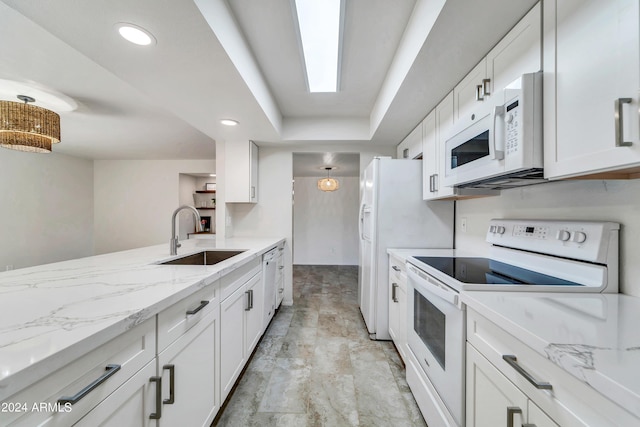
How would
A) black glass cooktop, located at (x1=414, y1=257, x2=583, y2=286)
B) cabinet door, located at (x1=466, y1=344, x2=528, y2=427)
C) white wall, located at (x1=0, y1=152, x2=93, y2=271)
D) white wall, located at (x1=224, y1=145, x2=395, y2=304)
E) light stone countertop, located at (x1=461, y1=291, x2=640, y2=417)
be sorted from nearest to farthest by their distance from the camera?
light stone countertop, located at (x1=461, y1=291, x2=640, y2=417) < cabinet door, located at (x1=466, y1=344, x2=528, y2=427) < black glass cooktop, located at (x1=414, y1=257, x2=583, y2=286) < white wall, located at (x1=224, y1=145, x2=395, y2=304) < white wall, located at (x1=0, y1=152, x2=93, y2=271)

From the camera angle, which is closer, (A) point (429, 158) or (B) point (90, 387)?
(B) point (90, 387)

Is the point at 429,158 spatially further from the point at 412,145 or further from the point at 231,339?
the point at 231,339

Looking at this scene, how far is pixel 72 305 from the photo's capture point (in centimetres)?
78

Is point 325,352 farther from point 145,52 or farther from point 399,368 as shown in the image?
point 145,52

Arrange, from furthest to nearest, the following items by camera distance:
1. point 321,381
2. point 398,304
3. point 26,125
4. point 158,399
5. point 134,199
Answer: point 134,199 → point 26,125 → point 398,304 → point 321,381 → point 158,399

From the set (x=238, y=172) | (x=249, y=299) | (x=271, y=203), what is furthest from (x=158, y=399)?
(x=271, y=203)

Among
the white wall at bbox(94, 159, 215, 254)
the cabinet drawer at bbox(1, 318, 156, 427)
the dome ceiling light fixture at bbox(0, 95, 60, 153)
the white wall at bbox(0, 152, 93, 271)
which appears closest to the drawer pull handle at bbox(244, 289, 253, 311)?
the cabinet drawer at bbox(1, 318, 156, 427)

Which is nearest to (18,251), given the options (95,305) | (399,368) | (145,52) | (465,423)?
(145,52)

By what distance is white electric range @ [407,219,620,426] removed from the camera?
0.97 m

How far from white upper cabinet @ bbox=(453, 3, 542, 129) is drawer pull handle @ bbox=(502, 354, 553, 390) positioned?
1.01 m

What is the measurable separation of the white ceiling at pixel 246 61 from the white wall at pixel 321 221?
111 inches

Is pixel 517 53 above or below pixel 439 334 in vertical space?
above

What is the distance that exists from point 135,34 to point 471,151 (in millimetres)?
1833

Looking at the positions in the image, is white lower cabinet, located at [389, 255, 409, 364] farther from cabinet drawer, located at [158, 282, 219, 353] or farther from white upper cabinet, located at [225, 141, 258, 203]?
white upper cabinet, located at [225, 141, 258, 203]
